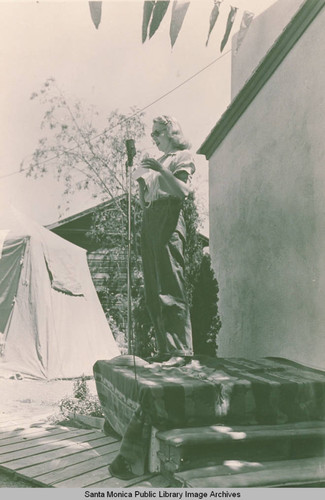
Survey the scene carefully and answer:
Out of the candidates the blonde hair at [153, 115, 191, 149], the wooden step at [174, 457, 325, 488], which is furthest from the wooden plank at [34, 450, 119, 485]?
the blonde hair at [153, 115, 191, 149]

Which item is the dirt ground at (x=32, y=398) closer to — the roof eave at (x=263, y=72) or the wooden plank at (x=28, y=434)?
the wooden plank at (x=28, y=434)

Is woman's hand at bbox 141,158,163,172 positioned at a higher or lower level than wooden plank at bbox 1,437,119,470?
higher

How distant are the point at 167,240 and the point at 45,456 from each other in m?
1.43

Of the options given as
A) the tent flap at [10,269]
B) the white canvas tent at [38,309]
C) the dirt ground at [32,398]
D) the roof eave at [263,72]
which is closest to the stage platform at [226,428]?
the dirt ground at [32,398]

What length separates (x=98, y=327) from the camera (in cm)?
783

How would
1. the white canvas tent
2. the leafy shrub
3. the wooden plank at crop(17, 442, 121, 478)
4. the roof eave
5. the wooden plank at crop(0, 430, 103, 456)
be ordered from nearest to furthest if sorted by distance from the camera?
the wooden plank at crop(17, 442, 121, 478) < the wooden plank at crop(0, 430, 103, 456) < the roof eave < the leafy shrub < the white canvas tent

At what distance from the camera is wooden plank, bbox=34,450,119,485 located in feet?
7.83

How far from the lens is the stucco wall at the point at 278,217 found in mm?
3506

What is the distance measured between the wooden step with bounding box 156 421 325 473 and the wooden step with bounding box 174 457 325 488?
0.16 ft

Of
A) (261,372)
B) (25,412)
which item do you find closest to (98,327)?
(25,412)

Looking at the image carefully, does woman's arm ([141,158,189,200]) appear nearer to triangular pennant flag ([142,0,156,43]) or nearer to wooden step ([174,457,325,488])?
triangular pennant flag ([142,0,156,43])

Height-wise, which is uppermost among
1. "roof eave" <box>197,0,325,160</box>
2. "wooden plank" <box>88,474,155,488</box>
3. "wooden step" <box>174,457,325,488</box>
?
"roof eave" <box>197,0,325,160</box>

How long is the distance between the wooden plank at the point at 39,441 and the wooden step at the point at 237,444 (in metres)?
1.15
